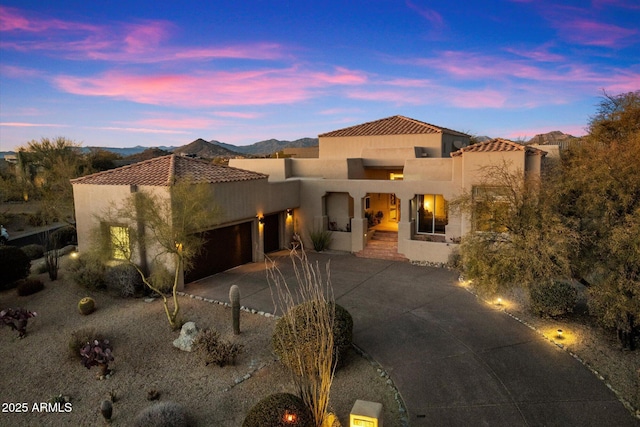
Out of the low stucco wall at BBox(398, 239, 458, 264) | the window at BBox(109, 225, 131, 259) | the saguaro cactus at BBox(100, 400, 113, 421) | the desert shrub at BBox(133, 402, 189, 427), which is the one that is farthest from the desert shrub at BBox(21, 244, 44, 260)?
the low stucco wall at BBox(398, 239, 458, 264)

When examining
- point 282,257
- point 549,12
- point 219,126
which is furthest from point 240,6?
point 219,126

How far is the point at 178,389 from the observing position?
9695 mm

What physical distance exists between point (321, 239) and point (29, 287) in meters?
13.6

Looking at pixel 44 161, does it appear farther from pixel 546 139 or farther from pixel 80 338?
pixel 546 139

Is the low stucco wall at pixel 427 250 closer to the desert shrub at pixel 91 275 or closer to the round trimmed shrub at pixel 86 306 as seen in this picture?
the desert shrub at pixel 91 275

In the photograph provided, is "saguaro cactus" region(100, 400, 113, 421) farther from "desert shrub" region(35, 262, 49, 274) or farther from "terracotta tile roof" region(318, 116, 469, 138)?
"terracotta tile roof" region(318, 116, 469, 138)

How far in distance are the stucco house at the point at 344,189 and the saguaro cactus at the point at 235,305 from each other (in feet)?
18.5

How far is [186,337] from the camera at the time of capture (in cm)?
1166

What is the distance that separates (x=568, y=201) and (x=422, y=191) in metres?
9.51

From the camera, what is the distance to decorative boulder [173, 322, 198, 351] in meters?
11.5

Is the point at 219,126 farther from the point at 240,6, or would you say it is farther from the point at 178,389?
the point at 178,389

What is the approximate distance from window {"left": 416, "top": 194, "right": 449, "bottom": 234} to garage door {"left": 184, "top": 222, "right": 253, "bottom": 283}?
9.51 m

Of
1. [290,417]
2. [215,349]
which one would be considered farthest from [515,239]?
[215,349]

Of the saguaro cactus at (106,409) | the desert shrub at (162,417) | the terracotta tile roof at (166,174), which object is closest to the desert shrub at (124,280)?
the terracotta tile roof at (166,174)
